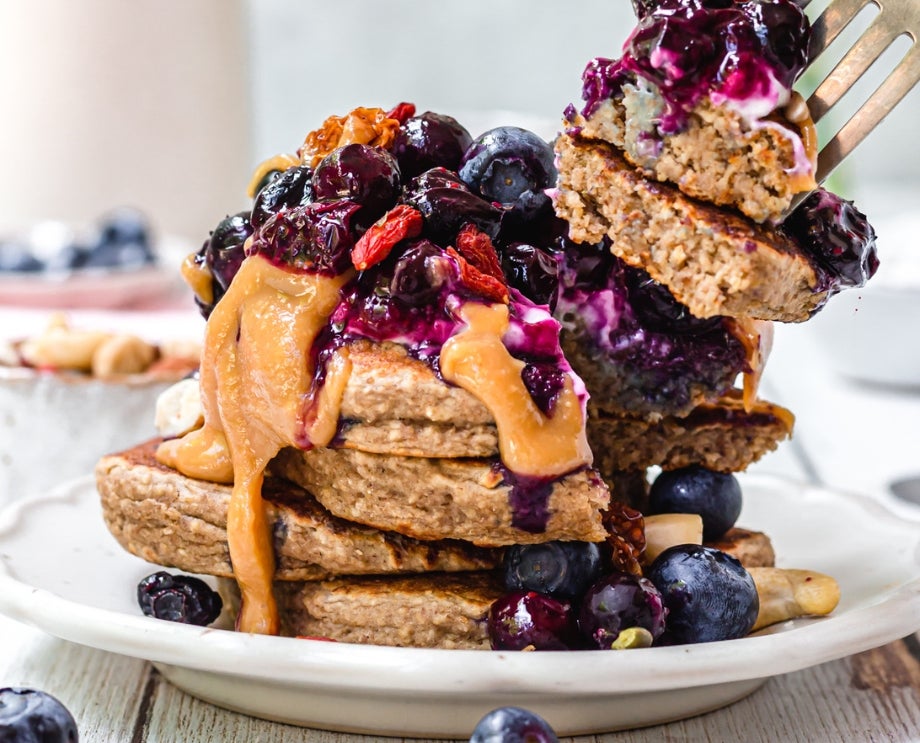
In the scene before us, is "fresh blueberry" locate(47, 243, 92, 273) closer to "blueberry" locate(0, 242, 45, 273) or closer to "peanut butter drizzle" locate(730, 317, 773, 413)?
"blueberry" locate(0, 242, 45, 273)

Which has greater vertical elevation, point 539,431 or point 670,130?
point 670,130

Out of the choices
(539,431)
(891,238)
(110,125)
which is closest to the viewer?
(539,431)

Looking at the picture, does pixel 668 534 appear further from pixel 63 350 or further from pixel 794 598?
pixel 63 350

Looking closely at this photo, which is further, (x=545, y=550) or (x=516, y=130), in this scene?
(x=516, y=130)

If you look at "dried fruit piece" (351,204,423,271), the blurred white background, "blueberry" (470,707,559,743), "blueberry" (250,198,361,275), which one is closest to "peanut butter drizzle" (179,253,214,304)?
"blueberry" (250,198,361,275)

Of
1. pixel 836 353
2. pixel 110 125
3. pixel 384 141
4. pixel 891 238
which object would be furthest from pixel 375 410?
pixel 110 125

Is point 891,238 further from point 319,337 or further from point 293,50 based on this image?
point 293,50

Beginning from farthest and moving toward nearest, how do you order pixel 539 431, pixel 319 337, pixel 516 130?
pixel 516 130 → pixel 319 337 → pixel 539 431
